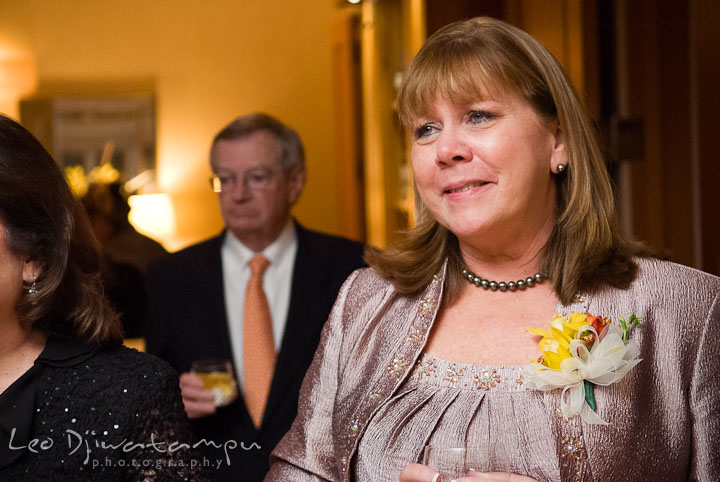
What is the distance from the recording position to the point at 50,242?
1924 millimetres

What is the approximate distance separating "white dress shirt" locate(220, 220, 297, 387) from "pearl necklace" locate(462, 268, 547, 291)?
1354mm

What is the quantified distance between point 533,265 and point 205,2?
5046mm

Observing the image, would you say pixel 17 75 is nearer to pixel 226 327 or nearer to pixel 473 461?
pixel 226 327

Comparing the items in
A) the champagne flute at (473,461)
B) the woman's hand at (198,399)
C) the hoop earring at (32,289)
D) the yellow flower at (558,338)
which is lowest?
the woman's hand at (198,399)

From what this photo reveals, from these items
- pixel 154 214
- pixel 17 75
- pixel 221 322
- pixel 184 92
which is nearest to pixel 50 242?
pixel 221 322

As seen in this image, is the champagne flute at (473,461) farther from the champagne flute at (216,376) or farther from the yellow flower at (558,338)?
the champagne flute at (216,376)

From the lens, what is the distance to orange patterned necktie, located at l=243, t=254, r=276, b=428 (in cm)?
301

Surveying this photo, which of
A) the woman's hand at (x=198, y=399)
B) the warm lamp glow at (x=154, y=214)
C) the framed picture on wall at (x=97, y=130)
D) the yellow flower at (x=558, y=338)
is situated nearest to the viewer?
the yellow flower at (x=558, y=338)

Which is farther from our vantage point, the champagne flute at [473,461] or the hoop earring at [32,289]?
the hoop earring at [32,289]

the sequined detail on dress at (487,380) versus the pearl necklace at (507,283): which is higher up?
the pearl necklace at (507,283)

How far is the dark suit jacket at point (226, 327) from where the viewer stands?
2.90m

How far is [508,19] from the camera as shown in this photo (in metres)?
4.08

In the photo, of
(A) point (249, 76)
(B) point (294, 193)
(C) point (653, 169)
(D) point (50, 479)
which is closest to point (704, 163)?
(C) point (653, 169)

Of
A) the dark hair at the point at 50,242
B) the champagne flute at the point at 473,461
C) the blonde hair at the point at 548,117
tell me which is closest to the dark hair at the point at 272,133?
the dark hair at the point at 50,242
